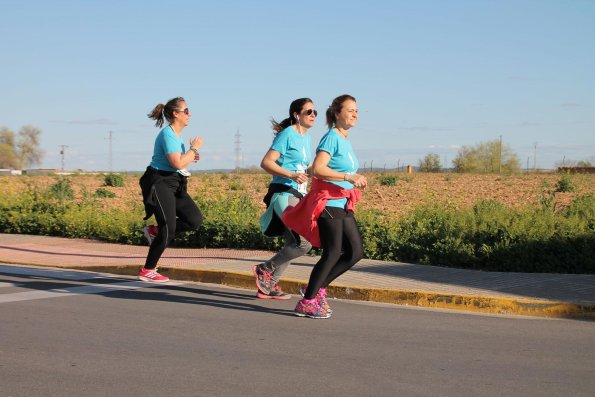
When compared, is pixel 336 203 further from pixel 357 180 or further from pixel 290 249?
pixel 290 249

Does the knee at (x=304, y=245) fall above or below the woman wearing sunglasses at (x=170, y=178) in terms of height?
below

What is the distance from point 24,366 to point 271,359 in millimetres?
1781

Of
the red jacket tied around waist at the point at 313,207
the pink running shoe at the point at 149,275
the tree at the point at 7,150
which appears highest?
the tree at the point at 7,150

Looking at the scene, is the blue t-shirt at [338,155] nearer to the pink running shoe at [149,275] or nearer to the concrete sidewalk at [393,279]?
the concrete sidewalk at [393,279]

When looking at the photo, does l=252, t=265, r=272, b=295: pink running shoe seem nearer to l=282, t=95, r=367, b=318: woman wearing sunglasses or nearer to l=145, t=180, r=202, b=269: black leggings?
l=282, t=95, r=367, b=318: woman wearing sunglasses

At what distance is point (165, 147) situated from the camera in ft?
31.7

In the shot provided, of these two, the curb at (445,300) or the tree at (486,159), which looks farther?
the tree at (486,159)

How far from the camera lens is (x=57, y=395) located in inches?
209

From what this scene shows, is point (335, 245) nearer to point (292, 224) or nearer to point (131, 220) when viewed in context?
point (292, 224)

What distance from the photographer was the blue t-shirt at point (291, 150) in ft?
27.9

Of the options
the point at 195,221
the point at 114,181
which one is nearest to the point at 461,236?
the point at 195,221

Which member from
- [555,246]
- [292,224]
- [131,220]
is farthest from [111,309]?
[131,220]

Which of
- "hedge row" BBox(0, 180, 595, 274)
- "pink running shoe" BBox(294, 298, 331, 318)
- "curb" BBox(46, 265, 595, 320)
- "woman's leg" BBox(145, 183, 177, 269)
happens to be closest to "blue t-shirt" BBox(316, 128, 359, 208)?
"pink running shoe" BBox(294, 298, 331, 318)

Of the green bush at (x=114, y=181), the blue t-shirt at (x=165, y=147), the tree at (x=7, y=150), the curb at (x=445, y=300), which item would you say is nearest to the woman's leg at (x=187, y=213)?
the blue t-shirt at (x=165, y=147)
